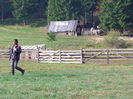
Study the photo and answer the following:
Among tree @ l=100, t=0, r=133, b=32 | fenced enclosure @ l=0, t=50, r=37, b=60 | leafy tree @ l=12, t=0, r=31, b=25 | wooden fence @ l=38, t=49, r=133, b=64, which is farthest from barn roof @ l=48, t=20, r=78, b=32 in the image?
wooden fence @ l=38, t=49, r=133, b=64

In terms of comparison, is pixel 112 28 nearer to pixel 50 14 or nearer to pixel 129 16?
pixel 129 16

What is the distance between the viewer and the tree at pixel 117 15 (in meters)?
85.5

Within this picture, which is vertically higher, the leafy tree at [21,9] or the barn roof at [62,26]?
the leafy tree at [21,9]

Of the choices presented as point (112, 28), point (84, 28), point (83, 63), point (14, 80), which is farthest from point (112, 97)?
point (84, 28)

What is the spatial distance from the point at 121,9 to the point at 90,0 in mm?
17823

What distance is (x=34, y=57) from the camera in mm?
40688

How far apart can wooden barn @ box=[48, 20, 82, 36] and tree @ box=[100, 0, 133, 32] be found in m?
5.09

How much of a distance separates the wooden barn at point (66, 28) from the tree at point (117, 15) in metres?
5.09

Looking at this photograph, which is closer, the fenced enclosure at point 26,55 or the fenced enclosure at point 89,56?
the fenced enclosure at point 89,56

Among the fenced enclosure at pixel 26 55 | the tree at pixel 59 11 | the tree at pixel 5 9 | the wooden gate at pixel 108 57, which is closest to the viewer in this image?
the wooden gate at pixel 108 57

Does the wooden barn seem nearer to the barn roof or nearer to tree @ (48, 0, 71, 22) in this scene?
the barn roof

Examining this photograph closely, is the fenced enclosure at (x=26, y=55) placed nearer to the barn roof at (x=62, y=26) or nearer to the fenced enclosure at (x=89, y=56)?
the fenced enclosure at (x=89, y=56)

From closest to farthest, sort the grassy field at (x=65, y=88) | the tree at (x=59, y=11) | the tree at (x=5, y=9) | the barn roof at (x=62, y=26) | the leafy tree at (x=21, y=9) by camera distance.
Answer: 1. the grassy field at (x=65, y=88)
2. the barn roof at (x=62, y=26)
3. the tree at (x=59, y=11)
4. the leafy tree at (x=21, y=9)
5. the tree at (x=5, y=9)

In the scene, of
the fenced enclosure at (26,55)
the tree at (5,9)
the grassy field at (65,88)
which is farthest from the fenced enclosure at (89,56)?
the tree at (5,9)
